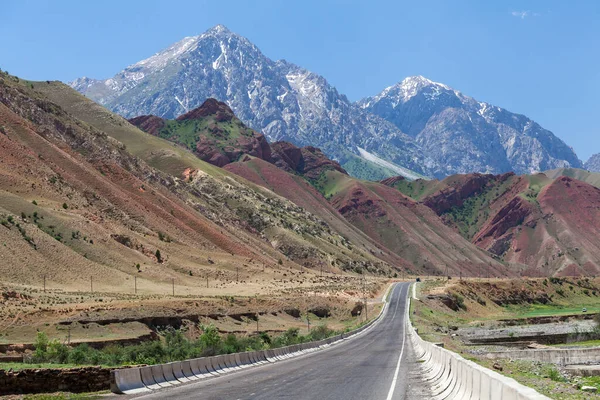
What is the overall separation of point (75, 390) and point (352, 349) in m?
31.2

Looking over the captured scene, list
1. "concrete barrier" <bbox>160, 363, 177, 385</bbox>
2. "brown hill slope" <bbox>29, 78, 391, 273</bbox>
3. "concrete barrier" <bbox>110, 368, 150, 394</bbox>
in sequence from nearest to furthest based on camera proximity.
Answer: "concrete barrier" <bbox>110, 368, 150, 394</bbox>, "concrete barrier" <bbox>160, 363, 177, 385</bbox>, "brown hill slope" <bbox>29, 78, 391, 273</bbox>

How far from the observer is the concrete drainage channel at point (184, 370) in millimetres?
21469

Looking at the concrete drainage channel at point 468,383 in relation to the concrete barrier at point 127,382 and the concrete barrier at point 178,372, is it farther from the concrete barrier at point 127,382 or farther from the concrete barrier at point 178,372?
the concrete barrier at point 127,382

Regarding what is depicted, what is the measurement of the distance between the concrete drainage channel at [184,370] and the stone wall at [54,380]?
97 centimetres

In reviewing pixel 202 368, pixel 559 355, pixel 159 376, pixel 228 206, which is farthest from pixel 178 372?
pixel 228 206

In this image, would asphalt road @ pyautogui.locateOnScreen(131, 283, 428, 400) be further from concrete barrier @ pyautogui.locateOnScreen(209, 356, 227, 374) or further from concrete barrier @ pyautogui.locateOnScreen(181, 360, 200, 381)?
concrete barrier @ pyautogui.locateOnScreen(209, 356, 227, 374)

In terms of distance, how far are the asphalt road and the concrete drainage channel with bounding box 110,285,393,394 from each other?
718 millimetres

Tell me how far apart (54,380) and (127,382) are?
2.28 meters

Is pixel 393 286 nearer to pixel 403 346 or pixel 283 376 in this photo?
A: pixel 403 346

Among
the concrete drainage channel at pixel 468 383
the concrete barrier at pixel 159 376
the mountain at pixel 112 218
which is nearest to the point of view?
the concrete drainage channel at pixel 468 383

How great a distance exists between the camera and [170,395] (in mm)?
20812

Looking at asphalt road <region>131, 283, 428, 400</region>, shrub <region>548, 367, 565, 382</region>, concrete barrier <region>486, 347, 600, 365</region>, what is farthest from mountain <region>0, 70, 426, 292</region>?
shrub <region>548, 367, 565, 382</region>

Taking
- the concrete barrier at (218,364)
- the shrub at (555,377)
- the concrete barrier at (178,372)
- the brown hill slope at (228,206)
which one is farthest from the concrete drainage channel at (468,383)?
the brown hill slope at (228,206)

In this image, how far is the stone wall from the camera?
811 inches
